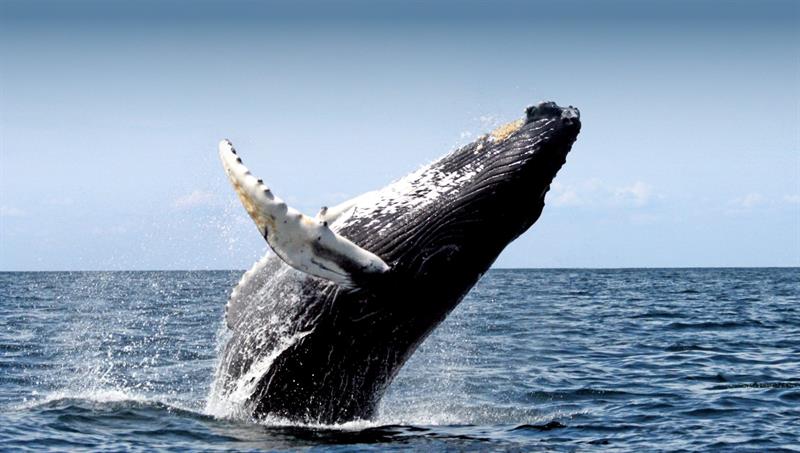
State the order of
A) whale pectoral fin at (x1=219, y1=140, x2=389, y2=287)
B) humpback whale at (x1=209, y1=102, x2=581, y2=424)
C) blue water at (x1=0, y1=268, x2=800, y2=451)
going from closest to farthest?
whale pectoral fin at (x1=219, y1=140, x2=389, y2=287) < humpback whale at (x1=209, y1=102, x2=581, y2=424) < blue water at (x1=0, y1=268, x2=800, y2=451)

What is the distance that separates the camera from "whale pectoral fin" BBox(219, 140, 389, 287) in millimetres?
8086

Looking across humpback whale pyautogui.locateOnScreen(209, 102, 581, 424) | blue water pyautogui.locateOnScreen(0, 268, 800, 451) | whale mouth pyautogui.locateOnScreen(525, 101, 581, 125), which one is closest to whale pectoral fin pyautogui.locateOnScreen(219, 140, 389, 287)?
humpback whale pyautogui.locateOnScreen(209, 102, 581, 424)

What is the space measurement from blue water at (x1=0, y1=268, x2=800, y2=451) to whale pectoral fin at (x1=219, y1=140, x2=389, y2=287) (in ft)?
5.59

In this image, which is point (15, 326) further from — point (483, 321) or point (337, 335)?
point (337, 335)

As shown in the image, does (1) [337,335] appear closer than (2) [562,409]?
Yes

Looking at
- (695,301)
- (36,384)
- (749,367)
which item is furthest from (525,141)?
(695,301)

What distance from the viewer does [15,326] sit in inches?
1043

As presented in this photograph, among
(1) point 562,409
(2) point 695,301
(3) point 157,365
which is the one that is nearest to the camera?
(1) point 562,409

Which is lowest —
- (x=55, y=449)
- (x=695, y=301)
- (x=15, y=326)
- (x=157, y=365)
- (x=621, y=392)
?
(x=55, y=449)

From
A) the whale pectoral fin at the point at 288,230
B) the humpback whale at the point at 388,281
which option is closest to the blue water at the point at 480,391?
the humpback whale at the point at 388,281

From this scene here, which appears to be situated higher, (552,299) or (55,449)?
(552,299)

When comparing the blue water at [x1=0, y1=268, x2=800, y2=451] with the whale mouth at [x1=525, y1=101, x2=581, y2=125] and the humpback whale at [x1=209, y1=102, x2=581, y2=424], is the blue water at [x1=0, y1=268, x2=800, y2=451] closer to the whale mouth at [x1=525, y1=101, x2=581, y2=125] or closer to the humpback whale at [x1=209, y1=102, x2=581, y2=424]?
the humpback whale at [x1=209, y1=102, x2=581, y2=424]

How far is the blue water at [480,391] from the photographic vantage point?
32.1 feet

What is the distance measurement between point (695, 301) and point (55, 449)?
36.3m
